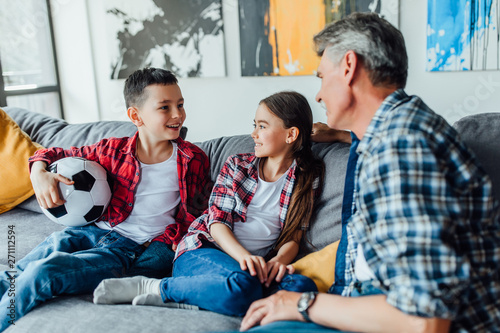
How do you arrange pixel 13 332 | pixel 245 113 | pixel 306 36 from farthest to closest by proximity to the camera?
1. pixel 245 113
2. pixel 306 36
3. pixel 13 332

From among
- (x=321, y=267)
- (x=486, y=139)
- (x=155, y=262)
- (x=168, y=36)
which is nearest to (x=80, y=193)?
(x=155, y=262)

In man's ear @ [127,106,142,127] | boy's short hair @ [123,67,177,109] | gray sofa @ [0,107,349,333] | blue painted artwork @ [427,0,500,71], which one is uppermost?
blue painted artwork @ [427,0,500,71]

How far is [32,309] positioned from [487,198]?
4.30 feet

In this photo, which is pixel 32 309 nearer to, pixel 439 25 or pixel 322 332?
pixel 322 332

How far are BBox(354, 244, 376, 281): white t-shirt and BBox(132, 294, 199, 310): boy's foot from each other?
0.55 meters

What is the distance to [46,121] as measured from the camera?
2.52 m

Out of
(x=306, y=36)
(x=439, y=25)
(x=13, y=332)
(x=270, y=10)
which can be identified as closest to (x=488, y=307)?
(x=13, y=332)

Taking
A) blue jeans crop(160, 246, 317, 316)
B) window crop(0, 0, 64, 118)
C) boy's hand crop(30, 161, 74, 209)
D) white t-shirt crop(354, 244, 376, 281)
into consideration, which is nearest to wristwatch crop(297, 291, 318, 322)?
white t-shirt crop(354, 244, 376, 281)

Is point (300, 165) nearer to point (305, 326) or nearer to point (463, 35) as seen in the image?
point (305, 326)

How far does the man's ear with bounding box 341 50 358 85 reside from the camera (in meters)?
1.04

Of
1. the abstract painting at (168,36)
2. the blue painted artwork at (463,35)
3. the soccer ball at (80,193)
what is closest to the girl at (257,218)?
the soccer ball at (80,193)

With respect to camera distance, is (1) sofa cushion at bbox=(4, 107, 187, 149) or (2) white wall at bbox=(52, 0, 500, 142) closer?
(1) sofa cushion at bbox=(4, 107, 187, 149)

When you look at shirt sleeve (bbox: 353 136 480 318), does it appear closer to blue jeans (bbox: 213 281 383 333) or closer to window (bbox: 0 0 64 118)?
blue jeans (bbox: 213 281 383 333)

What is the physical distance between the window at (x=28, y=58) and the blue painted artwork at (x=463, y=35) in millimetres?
3201
